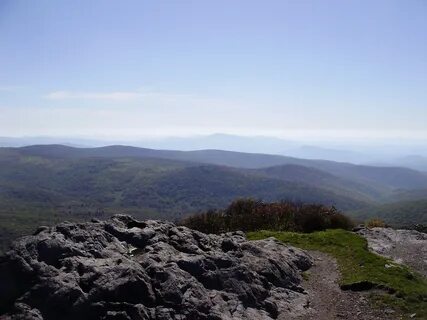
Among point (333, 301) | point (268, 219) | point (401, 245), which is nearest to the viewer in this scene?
point (333, 301)

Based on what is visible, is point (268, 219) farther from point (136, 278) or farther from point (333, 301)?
point (136, 278)

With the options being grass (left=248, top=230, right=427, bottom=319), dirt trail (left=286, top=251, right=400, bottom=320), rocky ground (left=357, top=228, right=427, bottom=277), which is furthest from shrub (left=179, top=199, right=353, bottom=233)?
dirt trail (left=286, top=251, right=400, bottom=320)

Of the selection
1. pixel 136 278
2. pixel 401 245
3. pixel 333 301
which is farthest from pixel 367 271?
pixel 136 278

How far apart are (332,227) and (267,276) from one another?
19388 millimetres

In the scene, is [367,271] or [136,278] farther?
[367,271]

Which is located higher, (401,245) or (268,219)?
(268,219)

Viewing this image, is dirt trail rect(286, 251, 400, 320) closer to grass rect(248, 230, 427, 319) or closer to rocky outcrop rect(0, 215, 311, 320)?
grass rect(248, 230, 427, 319)

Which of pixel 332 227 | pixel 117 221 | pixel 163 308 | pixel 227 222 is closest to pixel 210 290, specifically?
pixel 163 308

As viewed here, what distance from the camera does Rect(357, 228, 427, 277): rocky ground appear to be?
28263mm

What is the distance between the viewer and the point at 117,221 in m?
25.8

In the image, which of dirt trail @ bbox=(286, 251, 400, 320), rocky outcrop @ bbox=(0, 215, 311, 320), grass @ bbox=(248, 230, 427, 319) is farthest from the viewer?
grass @ bbox=(248, 230, 427, 319)

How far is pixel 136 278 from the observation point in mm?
17531

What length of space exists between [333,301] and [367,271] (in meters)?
4.37

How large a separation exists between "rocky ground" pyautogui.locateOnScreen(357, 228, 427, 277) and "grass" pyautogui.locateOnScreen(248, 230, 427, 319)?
1405mm
